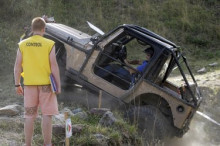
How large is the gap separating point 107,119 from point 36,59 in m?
1.79

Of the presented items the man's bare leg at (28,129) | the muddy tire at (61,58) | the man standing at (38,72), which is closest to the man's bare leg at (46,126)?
the man standing at (38,72)

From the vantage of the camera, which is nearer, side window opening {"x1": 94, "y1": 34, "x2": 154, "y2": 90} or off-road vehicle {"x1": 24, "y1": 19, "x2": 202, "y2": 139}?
off-road vehicle {"x1": 24, "y1": 19, "x2": 202, "y2": 139}

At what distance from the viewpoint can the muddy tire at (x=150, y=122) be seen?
639 centimetres

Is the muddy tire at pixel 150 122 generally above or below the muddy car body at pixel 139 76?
below

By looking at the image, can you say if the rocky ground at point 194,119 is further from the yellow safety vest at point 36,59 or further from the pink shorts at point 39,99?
the yellow safety vest at point 36,59

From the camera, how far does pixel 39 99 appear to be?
461cm

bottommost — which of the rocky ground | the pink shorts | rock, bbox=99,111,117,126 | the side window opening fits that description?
the rocky ground

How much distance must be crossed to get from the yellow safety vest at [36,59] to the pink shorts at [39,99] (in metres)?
0.08

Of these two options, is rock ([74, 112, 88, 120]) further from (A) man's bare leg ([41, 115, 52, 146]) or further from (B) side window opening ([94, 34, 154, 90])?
(A) man's bare leg ([41, 115, 52, 146])

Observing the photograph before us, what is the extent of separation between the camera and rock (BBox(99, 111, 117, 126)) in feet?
19.1

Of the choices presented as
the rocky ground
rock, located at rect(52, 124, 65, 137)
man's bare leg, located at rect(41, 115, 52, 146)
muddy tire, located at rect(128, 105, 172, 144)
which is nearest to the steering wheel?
Answer: muddy tire, located at rect(128, 105, 172, 144)

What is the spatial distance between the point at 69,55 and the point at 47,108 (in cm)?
256

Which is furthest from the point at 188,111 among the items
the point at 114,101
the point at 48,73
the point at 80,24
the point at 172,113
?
the point at 80,24

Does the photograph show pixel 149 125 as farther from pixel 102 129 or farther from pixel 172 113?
pixel 102 129
